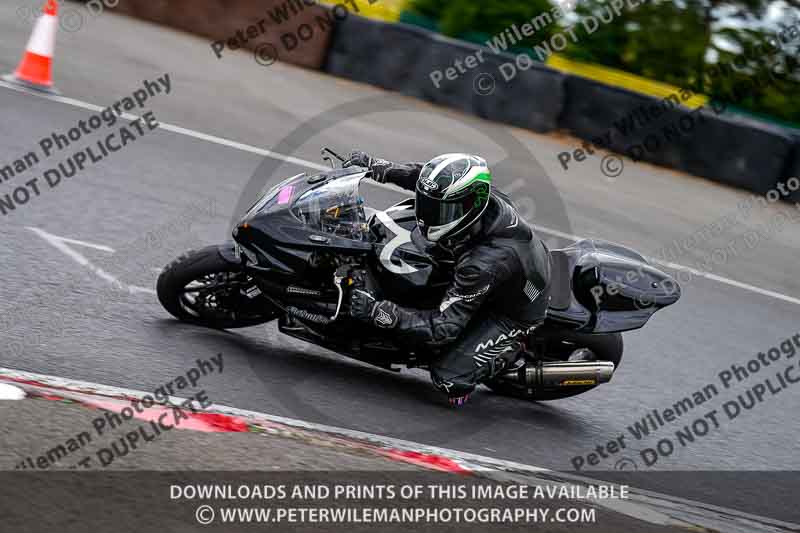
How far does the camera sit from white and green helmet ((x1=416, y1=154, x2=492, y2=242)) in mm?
5375

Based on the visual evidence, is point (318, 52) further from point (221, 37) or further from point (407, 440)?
point (407, 440)

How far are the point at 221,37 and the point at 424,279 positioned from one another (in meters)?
11.2

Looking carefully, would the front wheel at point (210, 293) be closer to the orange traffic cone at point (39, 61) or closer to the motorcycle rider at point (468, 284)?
the motorcycle rider at point (468, 284)

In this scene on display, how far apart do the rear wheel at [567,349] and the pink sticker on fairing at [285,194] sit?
5.66 feet

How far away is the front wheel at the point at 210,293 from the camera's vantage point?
229 inches

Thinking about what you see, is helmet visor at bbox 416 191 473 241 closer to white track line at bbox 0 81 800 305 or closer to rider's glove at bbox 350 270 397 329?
rider's glove at bbox 350 270 397 329

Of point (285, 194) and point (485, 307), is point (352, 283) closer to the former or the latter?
point (285, 194)

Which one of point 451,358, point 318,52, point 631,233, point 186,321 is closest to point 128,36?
point 318,52

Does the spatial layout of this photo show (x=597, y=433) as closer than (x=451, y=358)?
No

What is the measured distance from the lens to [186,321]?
20.1 ft

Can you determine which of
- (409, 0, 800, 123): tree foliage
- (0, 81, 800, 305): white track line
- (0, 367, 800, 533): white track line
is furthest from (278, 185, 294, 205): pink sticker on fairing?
(409, 0, 800, 123): tree foliage

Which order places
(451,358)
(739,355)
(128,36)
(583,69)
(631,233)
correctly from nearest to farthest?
(451,358) < (739,355) < (631,233) < (128,36) < (583,69)

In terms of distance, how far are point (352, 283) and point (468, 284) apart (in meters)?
0.66

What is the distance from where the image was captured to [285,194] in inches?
224
